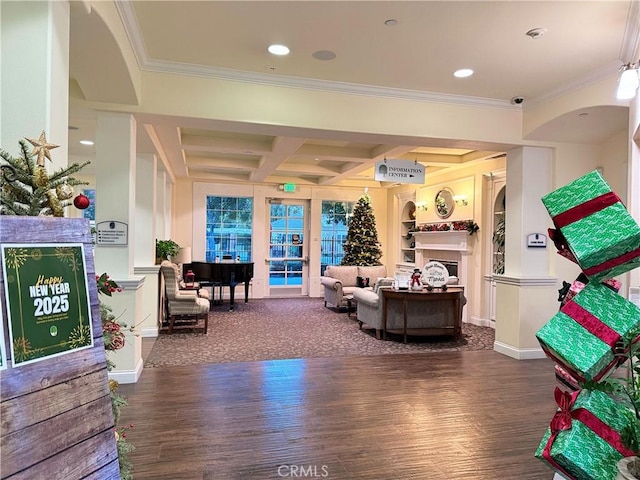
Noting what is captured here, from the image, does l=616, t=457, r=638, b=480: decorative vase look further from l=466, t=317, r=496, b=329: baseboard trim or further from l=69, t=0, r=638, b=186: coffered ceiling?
l=466, t=317, r=496, b=329: baseboard trim

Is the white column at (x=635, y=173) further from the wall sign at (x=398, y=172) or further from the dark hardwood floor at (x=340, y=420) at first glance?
the wall sign at (x=398, y=172)

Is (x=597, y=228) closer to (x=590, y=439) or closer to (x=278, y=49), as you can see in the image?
(x=590, y=439)

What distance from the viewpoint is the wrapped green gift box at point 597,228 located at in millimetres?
1372

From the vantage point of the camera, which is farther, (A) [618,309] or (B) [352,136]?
(B) [352,136]

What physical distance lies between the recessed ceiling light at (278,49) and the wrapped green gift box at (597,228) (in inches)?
111

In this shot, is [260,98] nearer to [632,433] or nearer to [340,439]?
[340,439]

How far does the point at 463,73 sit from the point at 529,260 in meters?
2.47

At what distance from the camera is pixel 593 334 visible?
139 centimetres

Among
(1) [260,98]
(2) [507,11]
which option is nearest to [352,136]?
(1) [260,98]

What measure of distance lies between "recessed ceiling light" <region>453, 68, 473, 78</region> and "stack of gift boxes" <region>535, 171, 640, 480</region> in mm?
2904

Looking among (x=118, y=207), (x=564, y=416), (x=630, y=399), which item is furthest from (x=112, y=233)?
(x=630, y=399)

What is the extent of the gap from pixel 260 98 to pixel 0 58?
2721mm

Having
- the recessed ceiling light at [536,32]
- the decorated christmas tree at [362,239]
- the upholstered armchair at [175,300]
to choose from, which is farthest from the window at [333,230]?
the recessed ceiling light at [536,32]

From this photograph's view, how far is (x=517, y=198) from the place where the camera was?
5.21m
